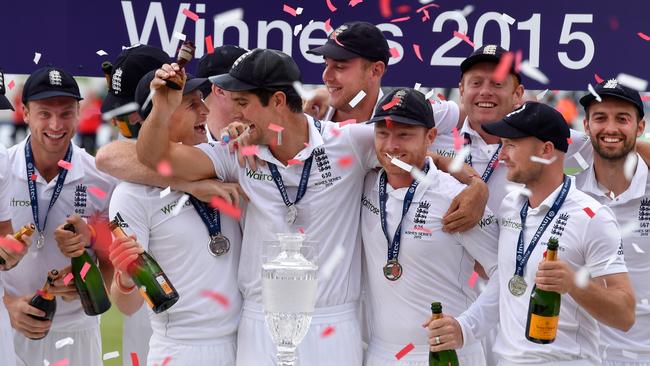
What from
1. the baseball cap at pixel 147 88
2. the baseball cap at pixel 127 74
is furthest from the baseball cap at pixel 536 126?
the baseball cap at pixel 127 74

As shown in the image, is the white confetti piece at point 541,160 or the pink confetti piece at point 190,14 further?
the pink confetti piece at point 190,14

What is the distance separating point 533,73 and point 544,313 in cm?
257

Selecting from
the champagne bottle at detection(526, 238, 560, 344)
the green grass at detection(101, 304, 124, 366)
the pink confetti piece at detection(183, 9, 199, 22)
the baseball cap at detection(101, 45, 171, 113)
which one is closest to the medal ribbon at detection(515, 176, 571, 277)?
the champagne bottle at detection(526, 238, 560, 344)

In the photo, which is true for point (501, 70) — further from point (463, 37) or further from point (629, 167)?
point (629, 167)

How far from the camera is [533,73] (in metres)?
7.61

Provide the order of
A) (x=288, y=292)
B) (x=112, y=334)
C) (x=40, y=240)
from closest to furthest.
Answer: (x=288, y=292) < (x=40, y=240) < (x=112, y=334)

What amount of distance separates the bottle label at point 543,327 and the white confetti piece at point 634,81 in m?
2.61

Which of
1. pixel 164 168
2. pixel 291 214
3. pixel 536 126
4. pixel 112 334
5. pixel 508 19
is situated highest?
pixel 508 19

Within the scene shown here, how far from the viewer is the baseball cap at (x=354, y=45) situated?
22.7 ft

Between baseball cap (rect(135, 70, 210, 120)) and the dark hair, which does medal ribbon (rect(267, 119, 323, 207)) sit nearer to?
the dark hair

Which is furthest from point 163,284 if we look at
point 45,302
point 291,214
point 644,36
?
point 644,36

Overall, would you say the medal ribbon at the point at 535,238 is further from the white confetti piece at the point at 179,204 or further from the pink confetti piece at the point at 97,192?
the pink confetti piece at the point at 97,192

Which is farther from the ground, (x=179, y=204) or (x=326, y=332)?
(x=179, y=204)

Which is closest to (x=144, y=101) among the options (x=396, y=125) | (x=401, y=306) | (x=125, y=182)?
(x=125, y=182)
